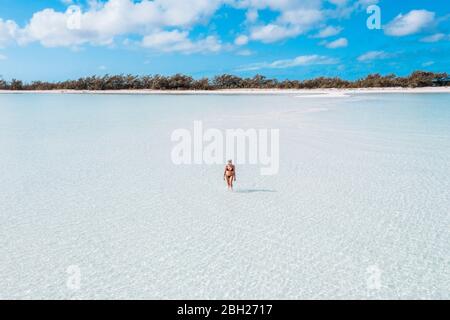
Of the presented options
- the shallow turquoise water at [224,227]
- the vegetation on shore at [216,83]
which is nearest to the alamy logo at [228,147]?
the shallow turquoise water at [224,227]

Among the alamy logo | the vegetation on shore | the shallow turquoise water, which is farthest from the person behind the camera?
the vegetation on shore

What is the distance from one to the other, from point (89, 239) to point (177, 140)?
7.72 meters

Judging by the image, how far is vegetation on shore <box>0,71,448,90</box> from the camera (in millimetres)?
56094

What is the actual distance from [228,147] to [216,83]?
57.2 m

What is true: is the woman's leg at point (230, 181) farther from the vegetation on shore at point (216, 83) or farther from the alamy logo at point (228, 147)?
the vegetation on shore at point (216, 83)

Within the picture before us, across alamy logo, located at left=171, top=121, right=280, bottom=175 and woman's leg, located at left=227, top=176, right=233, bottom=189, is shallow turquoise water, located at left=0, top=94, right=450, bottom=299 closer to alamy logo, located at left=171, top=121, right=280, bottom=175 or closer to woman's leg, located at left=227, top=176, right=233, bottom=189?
woman's leg, located at left=227, top=176, right=233, bottom=189

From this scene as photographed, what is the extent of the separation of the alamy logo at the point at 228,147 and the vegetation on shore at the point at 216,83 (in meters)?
49.3

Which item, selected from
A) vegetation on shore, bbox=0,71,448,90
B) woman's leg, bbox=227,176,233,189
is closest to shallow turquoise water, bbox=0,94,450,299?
woman's leg, bbox=227,176,233,189

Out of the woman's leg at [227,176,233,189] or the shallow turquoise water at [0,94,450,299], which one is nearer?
the shallow turquoise water at [0,94,450,299]

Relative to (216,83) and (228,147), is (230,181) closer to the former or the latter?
(228,147)

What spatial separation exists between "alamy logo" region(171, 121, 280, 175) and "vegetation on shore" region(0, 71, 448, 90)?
4930cm

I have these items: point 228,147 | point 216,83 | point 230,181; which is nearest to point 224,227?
point 230,181

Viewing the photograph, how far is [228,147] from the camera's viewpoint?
10992 millimetres
